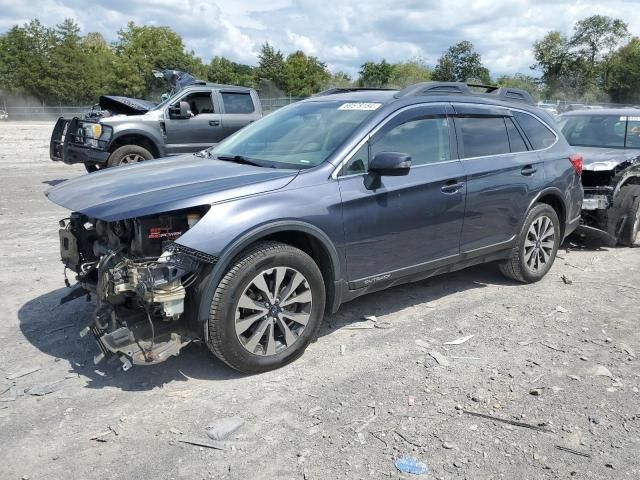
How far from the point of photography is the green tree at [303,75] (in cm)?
6444

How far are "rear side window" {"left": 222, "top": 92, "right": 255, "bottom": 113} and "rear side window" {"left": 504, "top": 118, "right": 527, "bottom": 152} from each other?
793 cm

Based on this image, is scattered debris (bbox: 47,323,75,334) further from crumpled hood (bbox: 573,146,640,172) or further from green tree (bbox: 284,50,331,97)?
green tree (bbox: 284,50,331,97)

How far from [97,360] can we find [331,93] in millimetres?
3171

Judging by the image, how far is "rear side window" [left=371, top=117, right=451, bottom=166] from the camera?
4327 mm

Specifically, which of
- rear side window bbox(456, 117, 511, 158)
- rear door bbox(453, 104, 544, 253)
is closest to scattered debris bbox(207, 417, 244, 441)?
rear door bbox(453, 104, 544, 253)

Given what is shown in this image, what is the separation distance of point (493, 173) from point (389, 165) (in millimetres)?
1482

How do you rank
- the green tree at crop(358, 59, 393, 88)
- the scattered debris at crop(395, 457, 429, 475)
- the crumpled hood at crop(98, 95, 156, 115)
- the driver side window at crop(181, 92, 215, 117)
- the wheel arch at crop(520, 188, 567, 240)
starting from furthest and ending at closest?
the green tree at crop(358, 59, 393, 88) → the driver side window at crop(181, 92, 215, 117) → the crumpled hood at crop(98, 95, 156, 115) → the wheel arch at crop(520, 188, 567, 240) → the scattered debris at crop(395, 457, 429, 475)

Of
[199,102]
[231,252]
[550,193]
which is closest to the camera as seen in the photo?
[231,252]

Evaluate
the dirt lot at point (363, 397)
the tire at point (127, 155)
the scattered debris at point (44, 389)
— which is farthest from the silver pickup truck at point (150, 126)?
the scattered debris at point (44, 389)

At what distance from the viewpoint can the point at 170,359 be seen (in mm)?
3979

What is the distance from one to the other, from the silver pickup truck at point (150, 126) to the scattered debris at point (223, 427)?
27.3ft

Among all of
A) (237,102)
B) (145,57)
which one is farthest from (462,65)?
(237,102)

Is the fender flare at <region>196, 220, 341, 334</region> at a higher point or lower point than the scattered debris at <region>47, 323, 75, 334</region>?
higher

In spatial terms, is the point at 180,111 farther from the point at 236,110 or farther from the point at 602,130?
the point at 602,130
